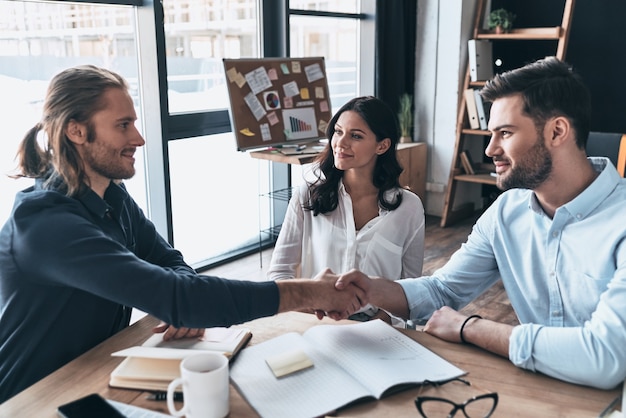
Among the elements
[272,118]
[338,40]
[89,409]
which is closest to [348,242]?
[89,409]

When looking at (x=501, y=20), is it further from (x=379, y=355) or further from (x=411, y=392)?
(x=411, y=392)

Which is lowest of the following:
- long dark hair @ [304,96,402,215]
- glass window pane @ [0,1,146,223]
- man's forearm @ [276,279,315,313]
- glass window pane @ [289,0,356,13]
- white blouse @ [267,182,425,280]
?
white blouse @ [267,182,425,280]

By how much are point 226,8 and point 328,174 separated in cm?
220

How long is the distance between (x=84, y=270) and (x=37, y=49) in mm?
2205

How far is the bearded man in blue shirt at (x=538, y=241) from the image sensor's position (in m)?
1.38

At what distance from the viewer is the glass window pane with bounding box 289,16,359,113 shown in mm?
4664

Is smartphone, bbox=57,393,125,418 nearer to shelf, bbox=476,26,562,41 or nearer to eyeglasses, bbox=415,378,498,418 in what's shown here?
eyeglasses, bbox=415,378,498,418

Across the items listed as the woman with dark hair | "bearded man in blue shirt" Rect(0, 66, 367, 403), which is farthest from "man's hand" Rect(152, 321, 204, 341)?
the woman with dark hair

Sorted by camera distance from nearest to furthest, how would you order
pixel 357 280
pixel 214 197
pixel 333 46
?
pixel 357 280
pixel 214 197
pixel 333 46

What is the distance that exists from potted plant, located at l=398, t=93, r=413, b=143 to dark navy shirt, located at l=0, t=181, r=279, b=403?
4.12m

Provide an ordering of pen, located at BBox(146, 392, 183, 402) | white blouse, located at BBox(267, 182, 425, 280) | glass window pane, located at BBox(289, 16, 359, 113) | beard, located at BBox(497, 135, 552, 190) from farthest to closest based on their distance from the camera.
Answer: glass window pane, located at BBox(289, 16, 359, 113) → white blouse, located at BBox(267, 182, 425, 280) → beard, located at BBox(497, 135, 552, 190) → pen, located at BBox(146, 392, 183, 402)

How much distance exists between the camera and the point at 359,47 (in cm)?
531

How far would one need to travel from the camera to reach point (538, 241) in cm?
158

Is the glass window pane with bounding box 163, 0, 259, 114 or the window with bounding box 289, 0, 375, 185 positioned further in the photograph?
the window with bounding box 289, 0, 375, 185
